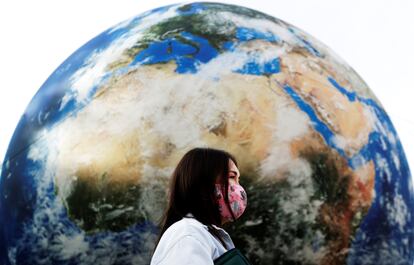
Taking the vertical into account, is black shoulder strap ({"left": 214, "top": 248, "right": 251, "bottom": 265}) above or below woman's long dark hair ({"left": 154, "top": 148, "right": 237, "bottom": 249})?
below

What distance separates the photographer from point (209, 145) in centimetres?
473

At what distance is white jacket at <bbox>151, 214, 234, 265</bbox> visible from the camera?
2203 mm

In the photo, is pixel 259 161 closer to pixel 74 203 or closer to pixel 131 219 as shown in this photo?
pixel 131 219

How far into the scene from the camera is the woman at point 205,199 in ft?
7.83

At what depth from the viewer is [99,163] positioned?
4.95 meters

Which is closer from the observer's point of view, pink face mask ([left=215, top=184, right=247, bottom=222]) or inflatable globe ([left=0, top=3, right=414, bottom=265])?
pink face mask ([left=215, top=184, right=247, bottom=222])

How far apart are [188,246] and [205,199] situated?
1.17 ft

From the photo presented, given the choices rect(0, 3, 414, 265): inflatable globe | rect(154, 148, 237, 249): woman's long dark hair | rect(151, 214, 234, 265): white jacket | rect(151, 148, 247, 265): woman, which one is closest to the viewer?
rect(151, 214, 234, 265): white jacket

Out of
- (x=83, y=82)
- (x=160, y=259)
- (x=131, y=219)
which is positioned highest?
(x=160, y=259)

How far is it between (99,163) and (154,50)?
1.05 m

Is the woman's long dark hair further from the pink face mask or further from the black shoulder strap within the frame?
the black shoulder strap

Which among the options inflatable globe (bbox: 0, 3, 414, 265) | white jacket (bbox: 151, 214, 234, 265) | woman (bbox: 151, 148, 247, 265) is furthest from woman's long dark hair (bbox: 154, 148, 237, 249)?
inflatable globe (bbox: 0, 3, 414, 265)

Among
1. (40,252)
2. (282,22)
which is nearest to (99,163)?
(40,252)

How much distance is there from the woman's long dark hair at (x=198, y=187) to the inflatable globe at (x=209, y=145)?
2058 millimetres
